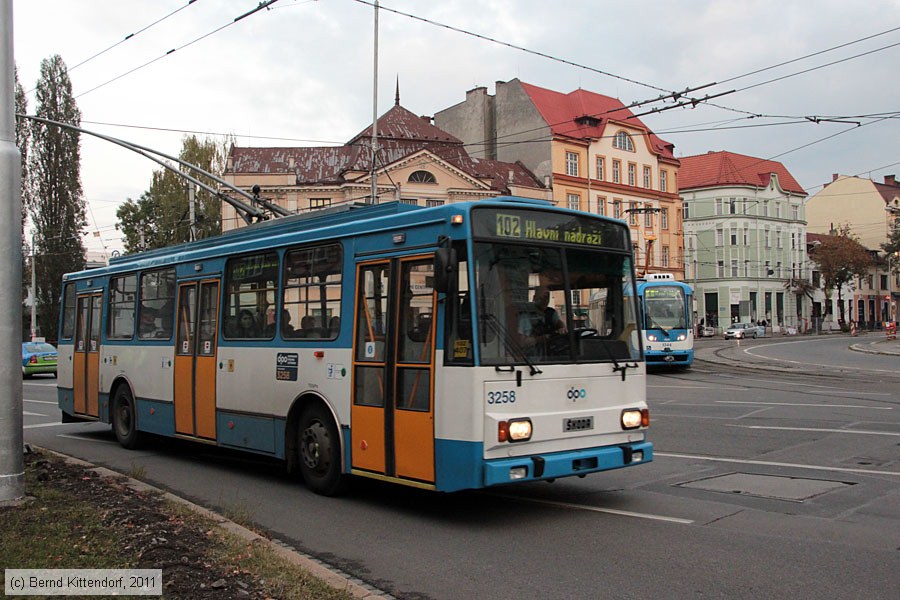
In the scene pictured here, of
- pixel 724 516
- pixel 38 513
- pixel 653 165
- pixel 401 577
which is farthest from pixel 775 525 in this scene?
pixel 653 165

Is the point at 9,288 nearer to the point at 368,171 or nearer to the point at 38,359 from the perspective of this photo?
the point at 38,359

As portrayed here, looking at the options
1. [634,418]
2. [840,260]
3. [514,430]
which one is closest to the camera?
[514,430]

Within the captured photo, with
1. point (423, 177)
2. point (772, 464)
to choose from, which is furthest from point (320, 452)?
point (423, 177)

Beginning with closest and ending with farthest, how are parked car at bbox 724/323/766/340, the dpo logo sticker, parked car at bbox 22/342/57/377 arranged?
the dpo logo sticker, parked car at bbox 22/342/57/377, parked car at bbox 724/323/766/340

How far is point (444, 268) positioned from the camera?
7.18 meters

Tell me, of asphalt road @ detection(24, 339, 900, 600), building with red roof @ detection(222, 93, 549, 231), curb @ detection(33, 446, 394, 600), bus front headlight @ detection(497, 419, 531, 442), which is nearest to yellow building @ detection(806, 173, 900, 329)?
building with red roof @ detection(222, 93, 549, 231)

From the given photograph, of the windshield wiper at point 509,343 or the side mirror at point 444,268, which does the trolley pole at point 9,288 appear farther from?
the windshield wiper at point 509,343

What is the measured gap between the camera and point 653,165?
231 ft

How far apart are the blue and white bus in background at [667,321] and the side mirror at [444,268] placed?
22.0 metres

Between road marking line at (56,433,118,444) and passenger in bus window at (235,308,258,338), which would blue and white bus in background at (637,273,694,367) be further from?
passenger in bus window at (235,308,258,338)

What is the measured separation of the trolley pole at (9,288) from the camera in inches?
311

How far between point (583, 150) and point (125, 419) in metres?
54.2

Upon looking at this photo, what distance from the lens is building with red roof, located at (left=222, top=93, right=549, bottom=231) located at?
172 feet

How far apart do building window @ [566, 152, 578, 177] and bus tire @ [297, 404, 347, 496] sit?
55.2 meters
